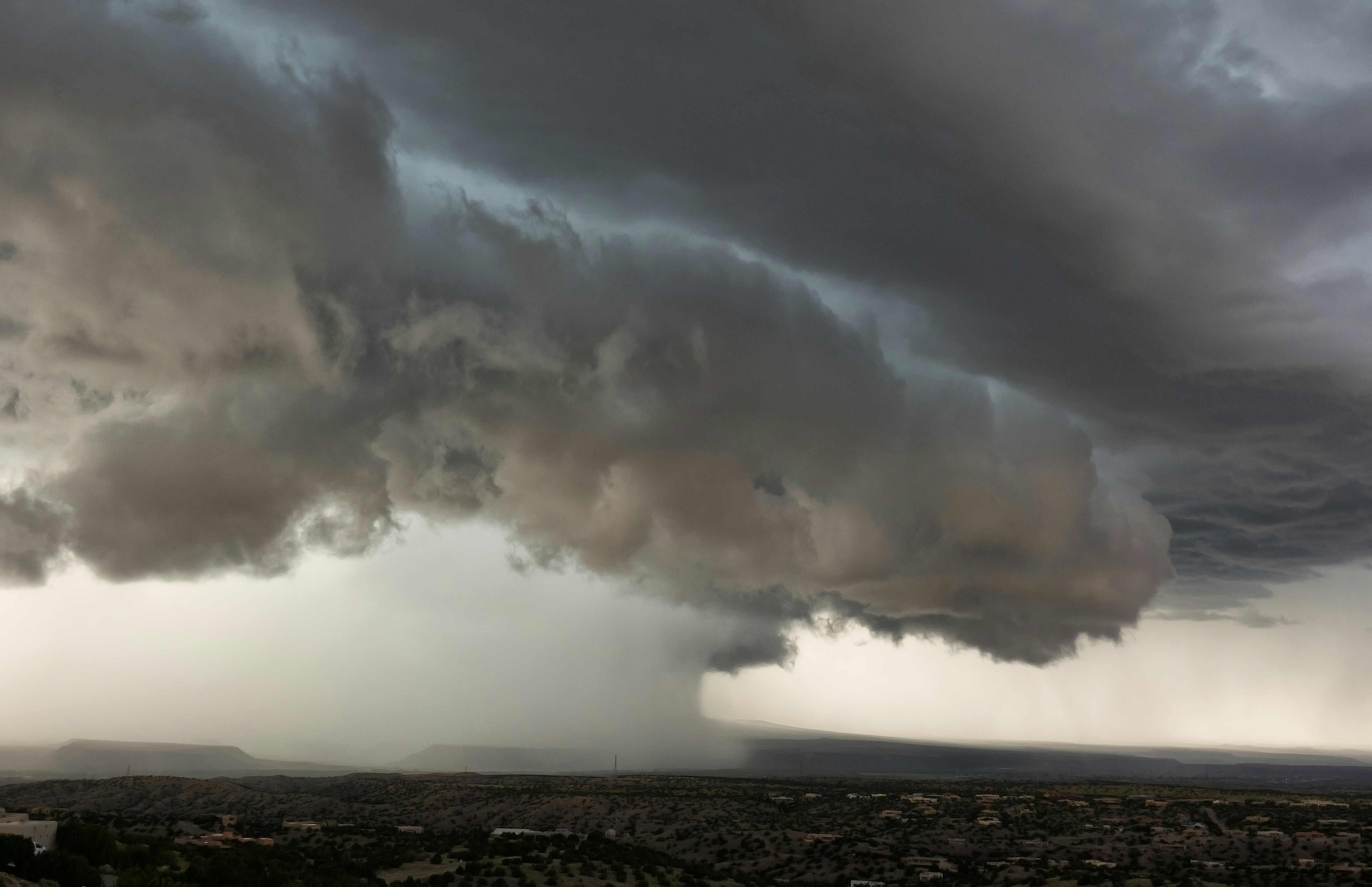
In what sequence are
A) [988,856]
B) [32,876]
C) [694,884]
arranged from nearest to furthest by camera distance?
[32,876] → [694,884] → [988,856]

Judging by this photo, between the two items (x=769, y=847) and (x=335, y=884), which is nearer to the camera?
(x=335, y=884)

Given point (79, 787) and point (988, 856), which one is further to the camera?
point (79, 787)

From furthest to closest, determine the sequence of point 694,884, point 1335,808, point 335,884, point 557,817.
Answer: point 1335,808 < point 557,817 < point 694,884 < point 335,884

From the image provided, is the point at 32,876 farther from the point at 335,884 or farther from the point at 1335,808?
the point at 1335,808

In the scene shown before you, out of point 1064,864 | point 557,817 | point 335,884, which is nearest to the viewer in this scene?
point 335,884

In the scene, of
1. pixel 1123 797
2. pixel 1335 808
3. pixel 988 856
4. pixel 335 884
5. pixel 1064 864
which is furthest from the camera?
pixel 1123 797

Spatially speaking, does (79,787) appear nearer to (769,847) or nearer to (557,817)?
(557,817)

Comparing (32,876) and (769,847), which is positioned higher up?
(32,876)

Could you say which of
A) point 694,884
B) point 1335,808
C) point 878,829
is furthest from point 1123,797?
point 694,884

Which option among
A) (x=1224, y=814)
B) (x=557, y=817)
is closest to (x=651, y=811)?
(x=557, y=817)
